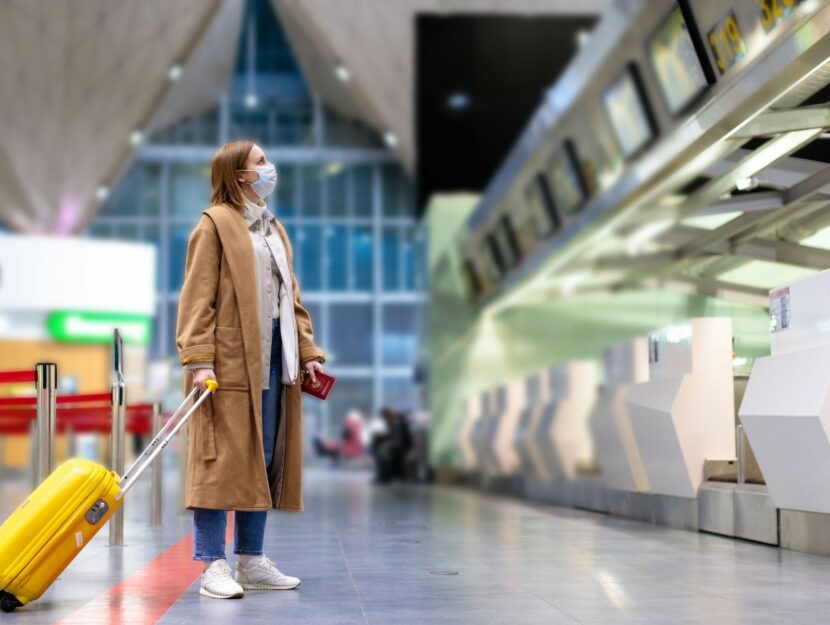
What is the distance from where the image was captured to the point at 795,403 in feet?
17.5

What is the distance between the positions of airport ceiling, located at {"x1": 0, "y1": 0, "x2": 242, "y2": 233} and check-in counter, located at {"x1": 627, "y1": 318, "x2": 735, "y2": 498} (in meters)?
17.8

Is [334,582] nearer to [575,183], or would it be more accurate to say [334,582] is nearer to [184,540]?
[184,540]

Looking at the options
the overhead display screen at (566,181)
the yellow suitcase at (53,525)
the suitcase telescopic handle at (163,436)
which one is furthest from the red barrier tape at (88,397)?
the overhead display screen at (566,181)

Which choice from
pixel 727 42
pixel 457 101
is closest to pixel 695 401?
pixel 727 42

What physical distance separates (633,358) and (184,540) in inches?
148

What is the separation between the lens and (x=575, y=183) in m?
13.1

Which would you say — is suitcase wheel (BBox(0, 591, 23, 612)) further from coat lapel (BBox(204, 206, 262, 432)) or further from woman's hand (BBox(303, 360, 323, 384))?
woman's hand (BBox(303, 360, 323, 384))

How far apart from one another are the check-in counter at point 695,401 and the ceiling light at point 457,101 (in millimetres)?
15263

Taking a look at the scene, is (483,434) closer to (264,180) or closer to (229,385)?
(264,180)

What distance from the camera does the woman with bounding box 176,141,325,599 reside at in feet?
14.2

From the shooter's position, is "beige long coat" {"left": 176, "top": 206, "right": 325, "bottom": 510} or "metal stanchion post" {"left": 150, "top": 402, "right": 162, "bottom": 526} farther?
"metal stanchion post" {"left": 150, "top": 402, "right": 162, "bottom": 526}

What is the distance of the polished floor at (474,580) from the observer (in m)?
3.73

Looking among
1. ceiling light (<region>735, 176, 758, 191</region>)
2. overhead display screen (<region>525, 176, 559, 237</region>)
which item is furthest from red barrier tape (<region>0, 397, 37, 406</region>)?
overhead display screen (<region>525, 176, 559, 237</region>)

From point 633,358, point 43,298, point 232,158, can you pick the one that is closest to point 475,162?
point 43,298
